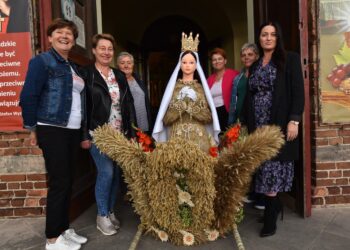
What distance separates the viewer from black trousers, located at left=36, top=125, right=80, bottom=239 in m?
2.62

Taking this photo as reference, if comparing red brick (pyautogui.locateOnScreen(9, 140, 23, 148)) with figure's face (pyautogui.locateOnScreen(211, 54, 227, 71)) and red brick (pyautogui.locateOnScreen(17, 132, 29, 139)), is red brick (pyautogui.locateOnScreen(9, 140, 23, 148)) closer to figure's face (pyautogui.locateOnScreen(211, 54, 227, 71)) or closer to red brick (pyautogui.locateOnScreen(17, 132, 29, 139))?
red brick (pyautogui.locateOnScreen(17, 132, 29, 139))

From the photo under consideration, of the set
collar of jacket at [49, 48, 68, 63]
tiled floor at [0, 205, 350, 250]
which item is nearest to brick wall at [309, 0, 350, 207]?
tiled floor at [0, 205, 350, 250]

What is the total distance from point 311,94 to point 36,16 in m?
2.98

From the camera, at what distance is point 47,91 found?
2.62 m

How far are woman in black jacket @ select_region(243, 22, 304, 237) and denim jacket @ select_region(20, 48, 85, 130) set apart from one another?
1605 millimetres

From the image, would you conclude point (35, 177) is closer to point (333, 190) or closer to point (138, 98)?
point (138, 98)

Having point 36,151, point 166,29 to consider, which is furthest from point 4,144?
point 166,29

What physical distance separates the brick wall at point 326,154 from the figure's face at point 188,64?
1.38m

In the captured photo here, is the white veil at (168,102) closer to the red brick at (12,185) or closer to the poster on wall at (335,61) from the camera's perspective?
the poster on wall at (335,61)

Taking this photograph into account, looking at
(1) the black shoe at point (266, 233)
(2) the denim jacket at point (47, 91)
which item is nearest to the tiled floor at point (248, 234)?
(1) the black shoe at point (266, 233)

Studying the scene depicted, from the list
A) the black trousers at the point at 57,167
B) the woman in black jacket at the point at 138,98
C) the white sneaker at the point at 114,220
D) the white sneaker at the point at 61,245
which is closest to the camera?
the black trousers at the point at 57,167

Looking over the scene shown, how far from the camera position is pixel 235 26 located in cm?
691

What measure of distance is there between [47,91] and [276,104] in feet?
6.15

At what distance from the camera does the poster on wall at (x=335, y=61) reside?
11.5 ft
